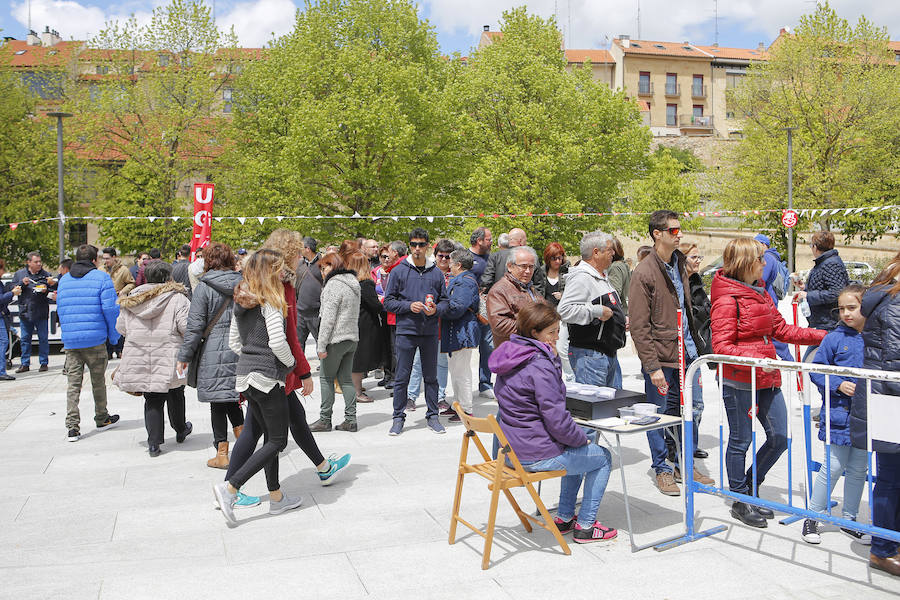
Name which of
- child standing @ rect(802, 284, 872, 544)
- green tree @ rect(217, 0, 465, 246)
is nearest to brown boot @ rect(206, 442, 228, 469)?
child standing @ rect(802, 284, 872, 544)

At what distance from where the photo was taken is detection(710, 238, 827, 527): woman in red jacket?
16.9 ft

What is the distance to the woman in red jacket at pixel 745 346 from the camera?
5137 mm

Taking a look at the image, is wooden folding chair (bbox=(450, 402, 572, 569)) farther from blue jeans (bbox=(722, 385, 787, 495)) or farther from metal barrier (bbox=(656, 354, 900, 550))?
blue jeans (bbox=(722, 385, 787, 495))

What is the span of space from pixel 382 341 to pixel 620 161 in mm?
26540

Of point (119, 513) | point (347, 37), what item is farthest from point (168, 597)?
point (347, 37)

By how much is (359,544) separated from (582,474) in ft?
4.78

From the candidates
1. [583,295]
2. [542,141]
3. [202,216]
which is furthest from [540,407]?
[542,141]

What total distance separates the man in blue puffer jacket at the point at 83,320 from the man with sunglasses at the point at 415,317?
2.85m

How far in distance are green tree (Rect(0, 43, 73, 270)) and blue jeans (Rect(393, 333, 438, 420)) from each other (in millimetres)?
31652

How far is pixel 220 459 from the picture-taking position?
6.80 m

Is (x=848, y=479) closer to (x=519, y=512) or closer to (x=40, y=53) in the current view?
(x=519, y=512)

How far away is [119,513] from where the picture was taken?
562 cm

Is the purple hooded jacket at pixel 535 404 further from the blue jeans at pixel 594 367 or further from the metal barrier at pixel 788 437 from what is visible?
the blue jeans at pixel 594 367

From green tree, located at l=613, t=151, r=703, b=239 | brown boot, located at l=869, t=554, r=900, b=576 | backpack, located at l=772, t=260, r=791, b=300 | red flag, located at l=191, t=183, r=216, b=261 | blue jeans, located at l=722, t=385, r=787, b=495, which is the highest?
green tree, located at l=613, t=151, r=703, b=239
